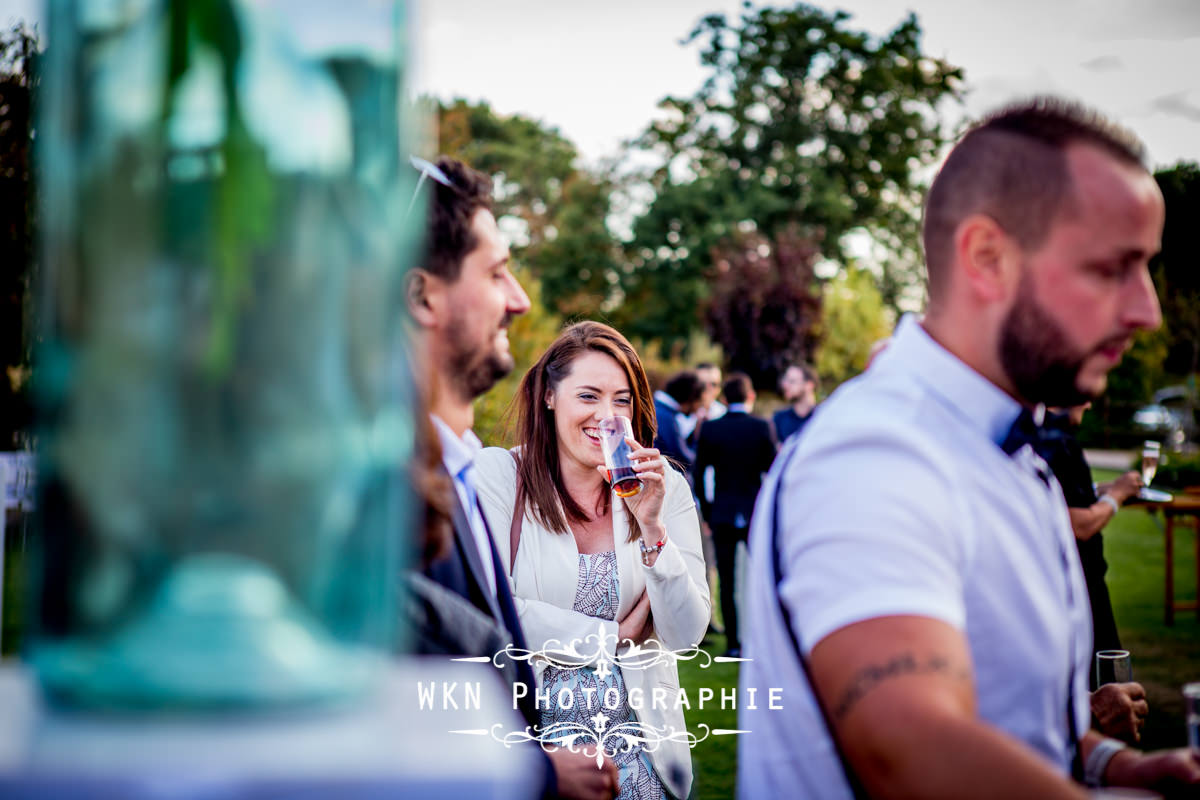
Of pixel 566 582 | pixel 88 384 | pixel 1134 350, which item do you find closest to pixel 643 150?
pixel 1134 350

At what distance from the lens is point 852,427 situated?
1381mm

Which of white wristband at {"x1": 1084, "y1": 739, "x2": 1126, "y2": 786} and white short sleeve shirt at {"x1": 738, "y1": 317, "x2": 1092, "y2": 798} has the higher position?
white short sleeve shirt at {"x1": 738, "y1": 317, "x2": 1092, "y2": 798}

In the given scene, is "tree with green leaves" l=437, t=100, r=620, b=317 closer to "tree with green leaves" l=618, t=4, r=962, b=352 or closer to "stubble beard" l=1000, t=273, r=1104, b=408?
"tree with green leaves" l=618, t=4, r=962, b=352

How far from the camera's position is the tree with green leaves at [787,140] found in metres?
31.1

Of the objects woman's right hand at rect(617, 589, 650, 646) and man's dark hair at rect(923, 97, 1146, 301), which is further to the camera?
woman's right hand at rect(617, 589, 650, 646)

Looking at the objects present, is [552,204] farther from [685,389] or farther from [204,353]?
[204,353]

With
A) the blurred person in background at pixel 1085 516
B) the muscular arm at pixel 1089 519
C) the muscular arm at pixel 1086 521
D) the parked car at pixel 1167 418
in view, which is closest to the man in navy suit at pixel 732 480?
the muscular arm at pixel 1089 519

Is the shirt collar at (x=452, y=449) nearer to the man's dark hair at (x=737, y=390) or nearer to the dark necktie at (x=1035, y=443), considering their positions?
the dark necktie at (x=1035, y=443)

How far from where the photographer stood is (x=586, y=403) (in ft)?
10.9

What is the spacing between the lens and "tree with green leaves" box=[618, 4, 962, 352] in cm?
3111

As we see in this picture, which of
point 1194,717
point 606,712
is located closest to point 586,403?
point 606,712

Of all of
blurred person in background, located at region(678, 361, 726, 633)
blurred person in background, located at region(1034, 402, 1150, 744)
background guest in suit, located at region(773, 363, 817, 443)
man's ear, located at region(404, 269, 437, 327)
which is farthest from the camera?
background guest in suit, located at region(773, 363, 817, 443)

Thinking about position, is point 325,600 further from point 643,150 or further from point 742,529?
point 643,150

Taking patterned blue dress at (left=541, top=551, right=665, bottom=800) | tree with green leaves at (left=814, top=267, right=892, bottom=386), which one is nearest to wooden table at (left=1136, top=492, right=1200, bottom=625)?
patterned blue dress at (left=541, top=551, right=665, bottom=800)
